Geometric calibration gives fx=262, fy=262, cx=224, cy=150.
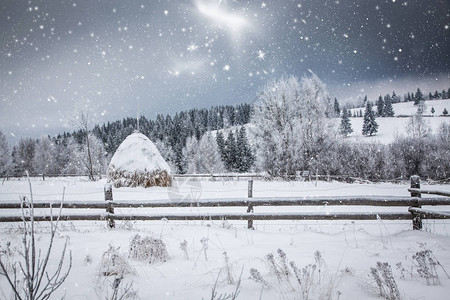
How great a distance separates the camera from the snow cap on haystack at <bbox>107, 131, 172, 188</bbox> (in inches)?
581

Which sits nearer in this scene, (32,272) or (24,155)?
(32,272)

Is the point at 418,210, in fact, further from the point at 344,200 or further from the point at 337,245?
the point at 337,245

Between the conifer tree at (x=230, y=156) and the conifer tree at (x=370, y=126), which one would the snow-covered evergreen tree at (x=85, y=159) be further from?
the conifer tree at (x=370, y=126)

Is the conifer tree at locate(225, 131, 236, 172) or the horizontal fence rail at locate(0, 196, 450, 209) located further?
the conifer tree at locate(225, 131, 236, 172)

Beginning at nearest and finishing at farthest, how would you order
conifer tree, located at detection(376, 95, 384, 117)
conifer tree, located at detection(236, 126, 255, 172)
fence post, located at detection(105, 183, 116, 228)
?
fence post, located at detection(105, 183, 116, 228) < conifer tree, located at detection(236, 126, 255, 172) < conifer tree, located at detection(376, 95, 384, 117)

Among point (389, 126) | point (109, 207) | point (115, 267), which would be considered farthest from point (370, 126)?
point (115, 267)

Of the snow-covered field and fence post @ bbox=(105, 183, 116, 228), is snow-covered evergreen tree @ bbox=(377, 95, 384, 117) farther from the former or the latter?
fence post @ bbox=(105, 183, 116, 228)

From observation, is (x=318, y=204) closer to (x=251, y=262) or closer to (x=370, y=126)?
(x=251, y=262)

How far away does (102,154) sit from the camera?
2244 inches

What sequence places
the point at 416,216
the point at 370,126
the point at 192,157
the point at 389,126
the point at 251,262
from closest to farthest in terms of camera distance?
the point at 251,262 → the point at 416,216 → the point at 370,126 → the point at 192,157 → the point at 389,126

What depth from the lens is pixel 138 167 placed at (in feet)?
48.9

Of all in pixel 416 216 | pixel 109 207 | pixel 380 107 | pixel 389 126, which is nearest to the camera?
pixel 416 216

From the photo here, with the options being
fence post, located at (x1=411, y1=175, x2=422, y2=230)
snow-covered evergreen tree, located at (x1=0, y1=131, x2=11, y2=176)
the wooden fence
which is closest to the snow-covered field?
the wooden fence

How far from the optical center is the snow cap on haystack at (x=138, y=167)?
1476 centimetres
